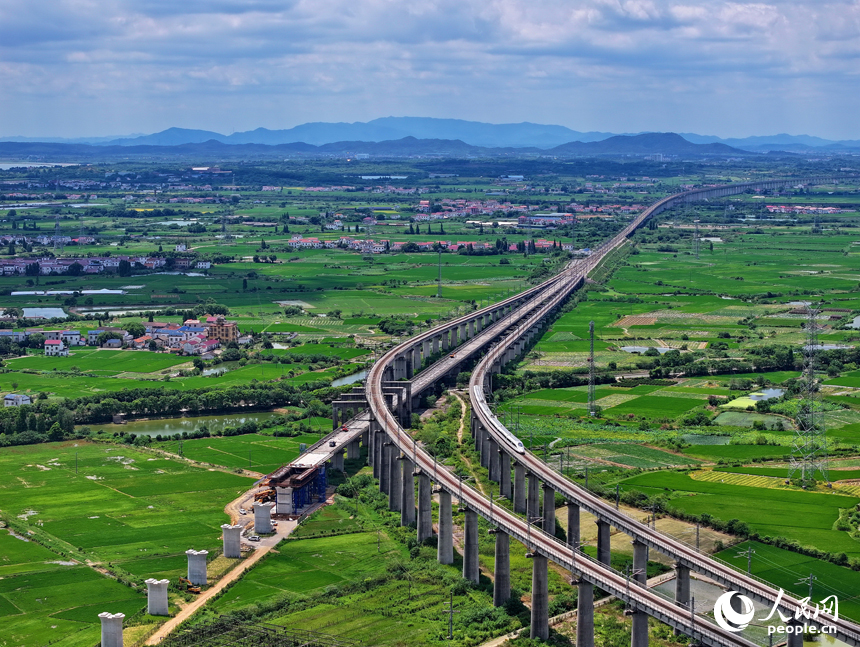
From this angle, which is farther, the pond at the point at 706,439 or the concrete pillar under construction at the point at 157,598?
the pond at the point at 706,439

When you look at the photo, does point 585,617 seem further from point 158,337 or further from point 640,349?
point 158,337

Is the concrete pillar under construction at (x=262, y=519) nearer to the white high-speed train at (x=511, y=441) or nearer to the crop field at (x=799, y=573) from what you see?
the white high-speed train at (x=511, y=441)

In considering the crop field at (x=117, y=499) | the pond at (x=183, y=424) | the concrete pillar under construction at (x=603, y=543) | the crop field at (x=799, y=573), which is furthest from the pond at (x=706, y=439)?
the pond at (x=183, y=424)

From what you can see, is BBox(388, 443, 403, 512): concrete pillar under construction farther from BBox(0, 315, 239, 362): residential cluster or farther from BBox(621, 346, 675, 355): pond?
BBox(0, 315, 239, 362): residential cluster

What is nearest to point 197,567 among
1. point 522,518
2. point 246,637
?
point 246,637

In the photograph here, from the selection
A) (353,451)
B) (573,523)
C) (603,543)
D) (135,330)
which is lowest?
(353,451)

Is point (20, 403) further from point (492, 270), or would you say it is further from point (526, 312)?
point (492, 270)

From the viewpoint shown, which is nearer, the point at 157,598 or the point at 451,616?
the point at 451,616
